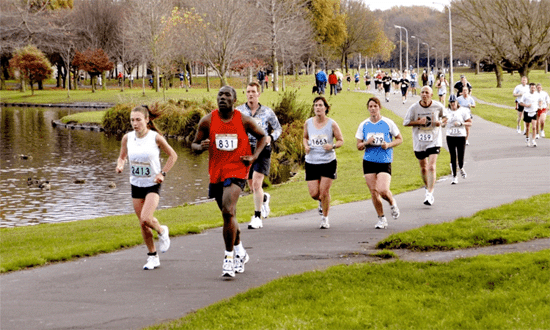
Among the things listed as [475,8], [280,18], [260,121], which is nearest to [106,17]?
[280,18]

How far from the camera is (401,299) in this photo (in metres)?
6.84

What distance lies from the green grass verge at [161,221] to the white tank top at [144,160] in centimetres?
203

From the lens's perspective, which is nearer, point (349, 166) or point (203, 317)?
point (203, 317)

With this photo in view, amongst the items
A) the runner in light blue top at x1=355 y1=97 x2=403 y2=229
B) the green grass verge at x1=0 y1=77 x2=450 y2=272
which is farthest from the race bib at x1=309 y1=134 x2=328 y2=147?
the green grass verge at x1=0 y1=77 x2=450 y2=272

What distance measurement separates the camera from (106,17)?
3511 inches

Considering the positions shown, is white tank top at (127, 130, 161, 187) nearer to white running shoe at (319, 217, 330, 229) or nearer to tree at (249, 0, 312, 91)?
white running shoe at (319, 217, 330, 229)

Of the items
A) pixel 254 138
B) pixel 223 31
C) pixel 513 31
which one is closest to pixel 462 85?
pixel 254 138

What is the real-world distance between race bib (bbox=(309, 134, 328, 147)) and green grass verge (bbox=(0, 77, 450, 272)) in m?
2.52

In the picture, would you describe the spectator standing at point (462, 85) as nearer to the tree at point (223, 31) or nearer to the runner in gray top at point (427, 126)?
the runner in gray top at point (427, 126)

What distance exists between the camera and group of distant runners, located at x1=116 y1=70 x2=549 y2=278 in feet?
27.1

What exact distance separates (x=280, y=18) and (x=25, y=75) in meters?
34.3

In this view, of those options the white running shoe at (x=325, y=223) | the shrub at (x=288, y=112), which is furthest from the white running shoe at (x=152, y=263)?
the shrub at (x=288, y=112)

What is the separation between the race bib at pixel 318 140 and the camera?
1098 cm

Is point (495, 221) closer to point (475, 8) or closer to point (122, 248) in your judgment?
point (122, 248)
